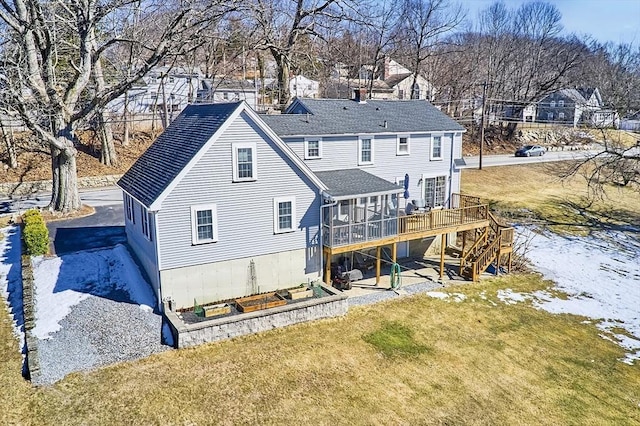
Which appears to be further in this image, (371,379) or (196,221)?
(196,221)

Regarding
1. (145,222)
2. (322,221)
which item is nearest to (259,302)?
(322,221)

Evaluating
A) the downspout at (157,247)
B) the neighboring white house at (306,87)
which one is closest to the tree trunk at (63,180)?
the downspout at (157,247)

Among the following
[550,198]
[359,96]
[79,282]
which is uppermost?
[359,96]

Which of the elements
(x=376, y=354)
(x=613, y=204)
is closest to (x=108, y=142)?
(x=376, y=354)

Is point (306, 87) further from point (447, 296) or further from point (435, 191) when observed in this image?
point (447, 296)

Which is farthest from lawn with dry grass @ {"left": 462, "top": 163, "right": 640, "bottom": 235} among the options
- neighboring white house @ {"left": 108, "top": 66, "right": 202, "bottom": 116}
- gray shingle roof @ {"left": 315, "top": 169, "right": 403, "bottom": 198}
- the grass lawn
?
neighboring white house @ {"left": 108, "top": 66, "right": 202, "bottom": 116}

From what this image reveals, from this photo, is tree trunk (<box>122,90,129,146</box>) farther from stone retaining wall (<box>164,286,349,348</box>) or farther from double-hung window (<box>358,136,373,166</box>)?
stone retaining wall (<box>164,286,349,348</box>)

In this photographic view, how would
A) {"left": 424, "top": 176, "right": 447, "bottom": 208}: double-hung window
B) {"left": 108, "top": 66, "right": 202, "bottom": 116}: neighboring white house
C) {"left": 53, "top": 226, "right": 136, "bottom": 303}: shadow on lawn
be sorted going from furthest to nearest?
{"left": 108, "top": 66, "right": 202, "bottom": 116}: neighboring white house < {"left": 424, "top": 176, "right": 447, "bottom": 208}: double-hung window < {"left": 53, "top": 226, "right": 136, "bottom": 303}: shadow on lawn
